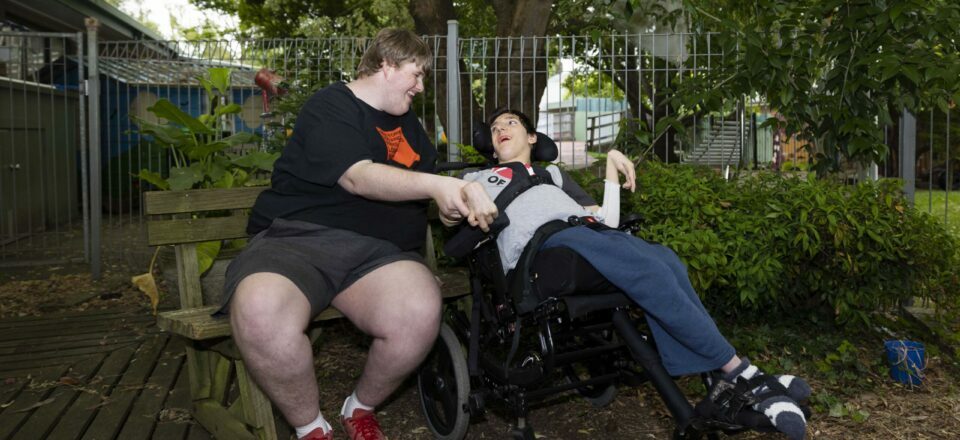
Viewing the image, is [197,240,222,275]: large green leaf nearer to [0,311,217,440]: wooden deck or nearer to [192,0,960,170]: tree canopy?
[0,311,217,440]: wooden deck

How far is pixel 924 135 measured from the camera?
15.5 metres

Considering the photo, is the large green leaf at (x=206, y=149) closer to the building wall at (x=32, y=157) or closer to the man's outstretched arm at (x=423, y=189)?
the man's outstretched arm at (x=423, y=189)

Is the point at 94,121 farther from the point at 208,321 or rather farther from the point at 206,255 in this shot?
the point at 208,321

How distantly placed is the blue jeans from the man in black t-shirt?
20.4 inches

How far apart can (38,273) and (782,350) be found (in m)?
6.36

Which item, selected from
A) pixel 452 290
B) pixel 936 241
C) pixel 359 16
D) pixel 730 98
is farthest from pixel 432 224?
pixel 359 16

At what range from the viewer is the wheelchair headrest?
3596mm

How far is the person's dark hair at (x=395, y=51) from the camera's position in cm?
318

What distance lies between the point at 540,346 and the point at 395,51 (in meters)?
1.19

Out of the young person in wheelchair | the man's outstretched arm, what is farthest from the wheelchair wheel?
the man's outstretched arm

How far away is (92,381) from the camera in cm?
428

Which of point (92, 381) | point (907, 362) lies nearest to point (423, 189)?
point (92, 381)

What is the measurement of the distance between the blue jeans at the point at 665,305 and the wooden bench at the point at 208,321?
100 cm

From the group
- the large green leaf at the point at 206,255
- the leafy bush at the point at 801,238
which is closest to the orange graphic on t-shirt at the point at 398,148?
the leafy bush at the point at 801,238
